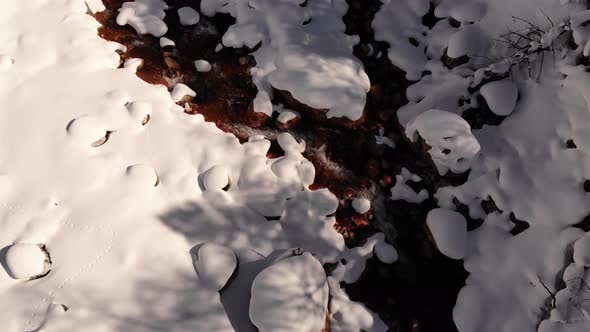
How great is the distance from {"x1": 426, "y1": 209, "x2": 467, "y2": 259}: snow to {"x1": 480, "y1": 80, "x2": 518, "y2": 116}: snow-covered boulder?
863 mm

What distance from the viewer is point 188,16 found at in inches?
173

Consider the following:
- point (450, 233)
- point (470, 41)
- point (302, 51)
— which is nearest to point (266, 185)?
point (302, 51)

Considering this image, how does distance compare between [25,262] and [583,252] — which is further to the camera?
[25,262]

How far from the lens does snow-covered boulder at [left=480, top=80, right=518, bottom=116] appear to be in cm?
345

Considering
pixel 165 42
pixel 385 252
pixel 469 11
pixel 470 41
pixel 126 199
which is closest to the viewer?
pixel 126 199

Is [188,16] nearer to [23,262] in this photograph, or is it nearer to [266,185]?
[266,185]

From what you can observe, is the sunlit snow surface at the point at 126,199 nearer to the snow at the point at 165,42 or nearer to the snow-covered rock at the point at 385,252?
the snow-covered rock at the point at 385,252

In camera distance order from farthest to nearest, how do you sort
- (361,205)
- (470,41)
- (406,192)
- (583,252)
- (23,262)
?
1. (470,41)
2. (406,192)
3. (361,205)
4. (23,262)
5. (583,252)

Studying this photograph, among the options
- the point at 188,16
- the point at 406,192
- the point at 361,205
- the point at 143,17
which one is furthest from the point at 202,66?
the point at 406,192

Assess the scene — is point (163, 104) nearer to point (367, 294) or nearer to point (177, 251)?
point (177, 251)

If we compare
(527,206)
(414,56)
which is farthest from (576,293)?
(414,56)

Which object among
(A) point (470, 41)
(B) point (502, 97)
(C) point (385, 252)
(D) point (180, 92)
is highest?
(A) point (470, 41)

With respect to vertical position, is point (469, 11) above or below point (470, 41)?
above

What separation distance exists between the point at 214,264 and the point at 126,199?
818 mm
